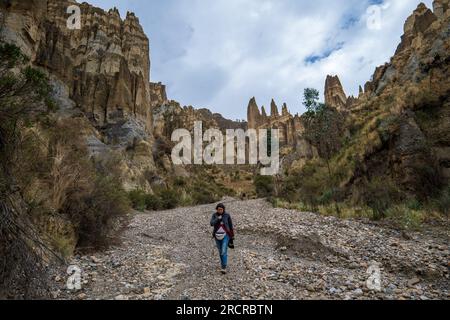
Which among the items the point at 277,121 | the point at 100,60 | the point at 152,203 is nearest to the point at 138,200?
the point at 152,203

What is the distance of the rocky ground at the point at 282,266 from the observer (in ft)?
16.9

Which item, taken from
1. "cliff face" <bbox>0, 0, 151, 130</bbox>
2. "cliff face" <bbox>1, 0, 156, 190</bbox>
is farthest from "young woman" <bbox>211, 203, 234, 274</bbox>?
"cliff face" <bbox>0, 0, 151, 130</bbox>

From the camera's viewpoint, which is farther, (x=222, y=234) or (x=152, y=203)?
A: (x=152, y=203)

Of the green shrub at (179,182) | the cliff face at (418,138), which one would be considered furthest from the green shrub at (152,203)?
the cliff face at (418,138)

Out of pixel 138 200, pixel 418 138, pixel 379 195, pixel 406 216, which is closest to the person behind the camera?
pixel 406 216

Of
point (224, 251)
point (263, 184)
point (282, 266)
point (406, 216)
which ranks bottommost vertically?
point (282, 266)

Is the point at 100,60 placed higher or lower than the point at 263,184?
higher

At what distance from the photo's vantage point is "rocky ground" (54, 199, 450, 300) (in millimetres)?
5152

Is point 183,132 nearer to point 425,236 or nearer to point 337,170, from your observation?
point 337,170

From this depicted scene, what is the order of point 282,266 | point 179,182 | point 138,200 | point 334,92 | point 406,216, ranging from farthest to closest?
1. point 334,92
2. point 179,182
3. point 138,200
4. point 406,216
5. point 282,266

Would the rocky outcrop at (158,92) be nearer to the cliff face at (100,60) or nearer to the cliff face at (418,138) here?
the cliff face at (100,60)

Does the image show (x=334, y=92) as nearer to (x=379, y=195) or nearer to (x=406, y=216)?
(x=379, y=195)

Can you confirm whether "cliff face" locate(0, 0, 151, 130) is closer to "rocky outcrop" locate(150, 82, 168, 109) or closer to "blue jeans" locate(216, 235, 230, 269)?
"blue jeans" locate(216, 235, 230, 269)

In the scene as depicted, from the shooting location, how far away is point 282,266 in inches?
267
